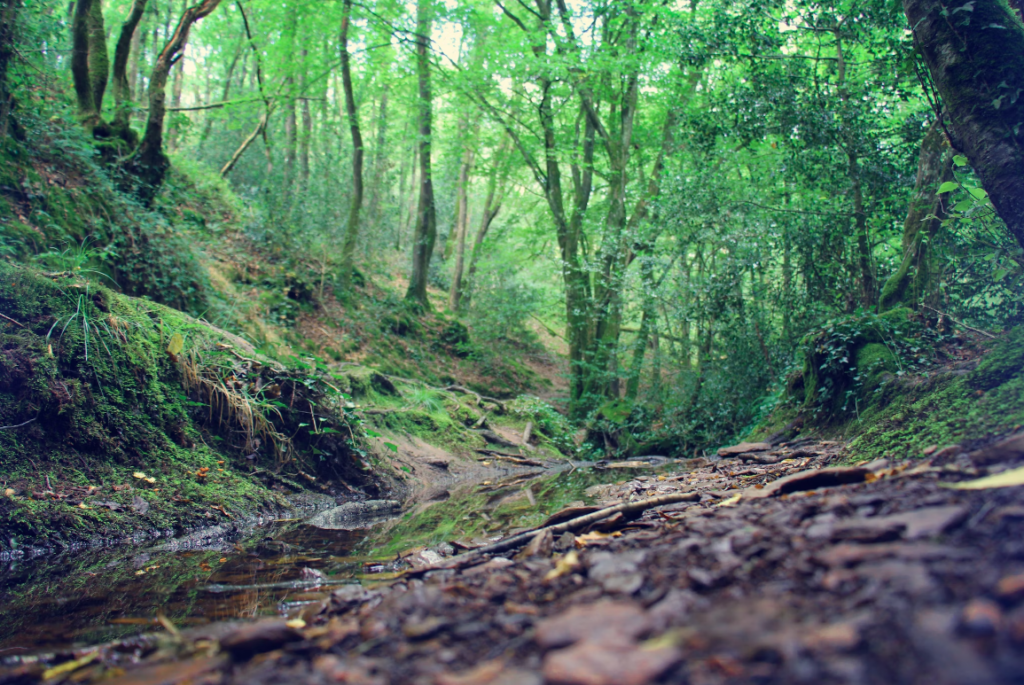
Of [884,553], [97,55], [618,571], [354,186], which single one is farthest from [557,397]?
[884,553]

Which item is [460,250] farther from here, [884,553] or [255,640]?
[884,553]

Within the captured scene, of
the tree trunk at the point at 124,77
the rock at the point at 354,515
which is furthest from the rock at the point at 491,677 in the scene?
the tree trunk at the point at 124,77

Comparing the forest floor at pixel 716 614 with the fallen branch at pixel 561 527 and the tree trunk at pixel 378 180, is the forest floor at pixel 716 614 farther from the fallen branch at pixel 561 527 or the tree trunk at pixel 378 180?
the tree trunk at pixel 378 180

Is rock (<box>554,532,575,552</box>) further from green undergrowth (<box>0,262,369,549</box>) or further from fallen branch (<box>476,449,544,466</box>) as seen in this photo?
fallen branch (<box>476,449,544,466</box>)

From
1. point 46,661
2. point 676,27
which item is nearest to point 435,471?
point 46,661

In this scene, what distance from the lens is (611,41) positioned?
12953 mm

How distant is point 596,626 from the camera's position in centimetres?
139

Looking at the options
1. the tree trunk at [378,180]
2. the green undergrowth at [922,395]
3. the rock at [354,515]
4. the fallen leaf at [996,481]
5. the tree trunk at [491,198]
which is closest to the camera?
the fallen leaf at [996,481]

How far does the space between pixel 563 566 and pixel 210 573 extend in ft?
7.38

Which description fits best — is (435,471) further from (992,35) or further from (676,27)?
(676,27)

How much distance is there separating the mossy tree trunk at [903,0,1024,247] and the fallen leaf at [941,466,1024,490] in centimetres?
232

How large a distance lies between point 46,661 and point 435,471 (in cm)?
617

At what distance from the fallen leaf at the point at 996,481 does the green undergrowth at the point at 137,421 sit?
488cm

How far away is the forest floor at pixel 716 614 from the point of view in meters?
1.07
